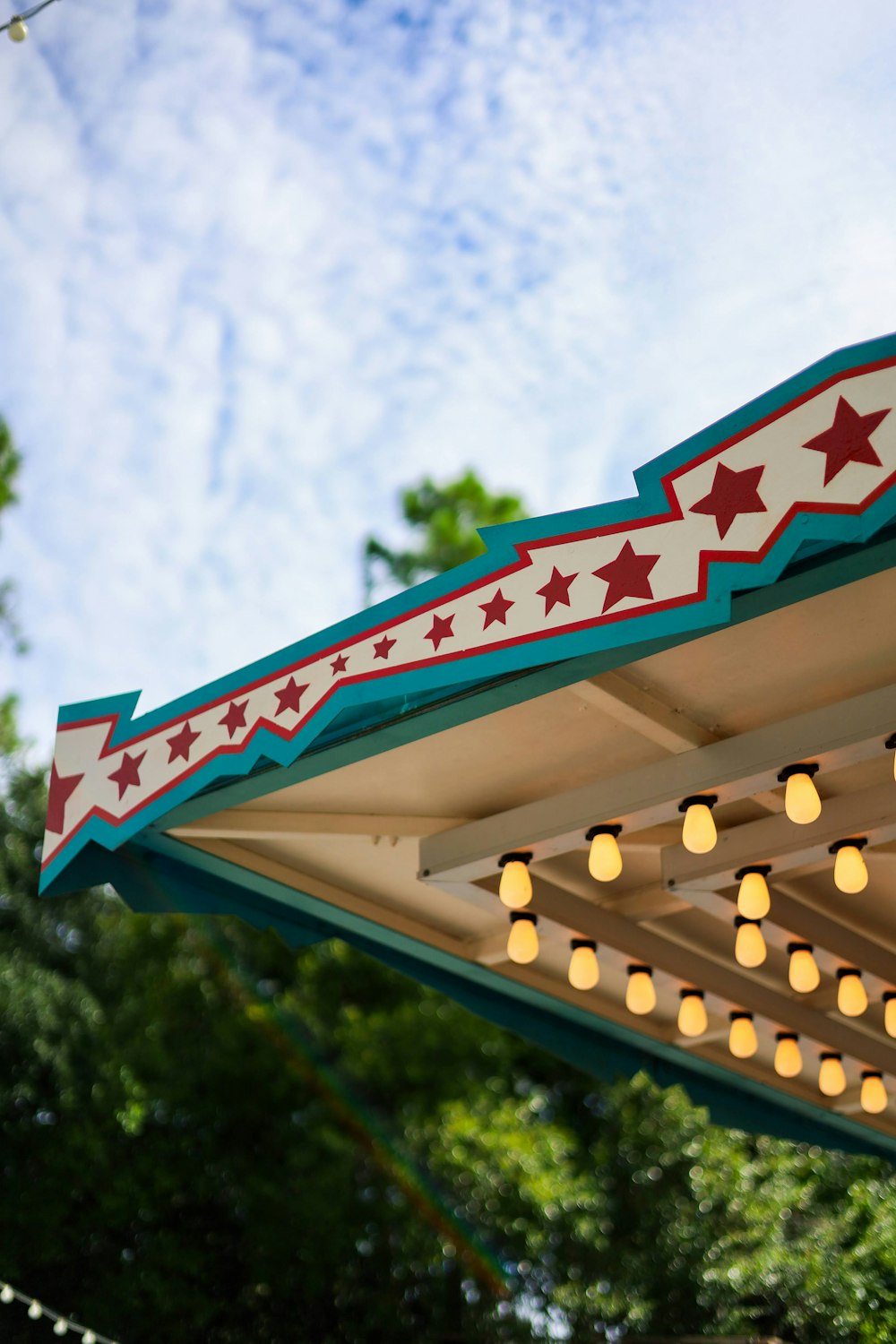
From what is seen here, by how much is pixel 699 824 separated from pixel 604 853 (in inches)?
15.9

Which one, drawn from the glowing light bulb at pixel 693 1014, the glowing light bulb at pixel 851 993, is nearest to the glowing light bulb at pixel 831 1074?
the glowing light bulb at pixel 851 993

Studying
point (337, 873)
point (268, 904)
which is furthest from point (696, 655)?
point (268, 904)

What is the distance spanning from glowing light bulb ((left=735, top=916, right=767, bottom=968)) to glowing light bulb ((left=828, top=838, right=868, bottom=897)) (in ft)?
1.72

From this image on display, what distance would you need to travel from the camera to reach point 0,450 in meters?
17.5

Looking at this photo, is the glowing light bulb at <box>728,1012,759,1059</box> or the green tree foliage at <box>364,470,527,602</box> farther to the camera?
the green tree foliage at <box>364,470,527,602</box>

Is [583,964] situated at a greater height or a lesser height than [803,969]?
lesser

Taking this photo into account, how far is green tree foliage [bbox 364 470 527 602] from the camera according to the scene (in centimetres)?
1762

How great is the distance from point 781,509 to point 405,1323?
960cm

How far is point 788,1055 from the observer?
18.5 feet

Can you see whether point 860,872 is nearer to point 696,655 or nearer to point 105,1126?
point 696,655

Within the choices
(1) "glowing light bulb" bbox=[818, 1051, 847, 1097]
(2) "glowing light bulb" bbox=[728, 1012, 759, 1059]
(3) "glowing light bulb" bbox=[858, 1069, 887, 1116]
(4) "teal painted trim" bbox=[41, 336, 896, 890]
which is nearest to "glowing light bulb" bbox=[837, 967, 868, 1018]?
(2) "glowing light bulb" bbox=[728, 1012, 759, 1059]

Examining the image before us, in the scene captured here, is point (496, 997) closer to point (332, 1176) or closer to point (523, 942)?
point (523, 942)

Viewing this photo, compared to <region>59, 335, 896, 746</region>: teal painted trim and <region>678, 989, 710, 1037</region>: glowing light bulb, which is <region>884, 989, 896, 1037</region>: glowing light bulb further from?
<region>59, 335, 896, 746</region>: teal painted trim

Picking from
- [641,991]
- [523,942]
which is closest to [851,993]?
[641,991]
